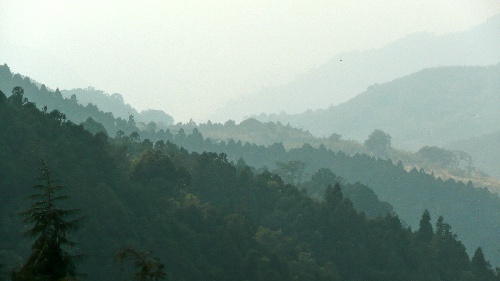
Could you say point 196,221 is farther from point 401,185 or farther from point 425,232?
point 401,185

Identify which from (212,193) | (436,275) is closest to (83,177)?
(212,193)

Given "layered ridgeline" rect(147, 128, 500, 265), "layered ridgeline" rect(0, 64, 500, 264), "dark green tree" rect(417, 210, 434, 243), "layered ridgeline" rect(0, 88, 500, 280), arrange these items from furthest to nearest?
"layered ridgeline" rect(147, 128, 500, 265), "layered ridgeline" rect(0, 64, 500, 264), "dark green tree" rect(417, 210, 434, 243), "layered ridgeline" rect(0, 88, 500, 280)

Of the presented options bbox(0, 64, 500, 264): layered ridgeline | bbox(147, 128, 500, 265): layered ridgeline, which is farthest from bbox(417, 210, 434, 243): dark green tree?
bbox(0, 64, 500, 264): layered ridgeline

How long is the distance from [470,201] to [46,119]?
12573 cm

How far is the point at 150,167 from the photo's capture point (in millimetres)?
86875

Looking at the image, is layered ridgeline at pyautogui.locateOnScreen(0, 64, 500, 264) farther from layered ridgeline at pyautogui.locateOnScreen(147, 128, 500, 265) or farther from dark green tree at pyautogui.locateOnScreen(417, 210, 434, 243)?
dark green tree at pyautogui.locateOnScreen(417, 210, 434, 243)

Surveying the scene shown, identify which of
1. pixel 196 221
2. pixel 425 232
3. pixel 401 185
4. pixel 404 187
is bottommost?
pixel 196 221

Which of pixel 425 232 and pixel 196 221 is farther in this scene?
pixel 425 232

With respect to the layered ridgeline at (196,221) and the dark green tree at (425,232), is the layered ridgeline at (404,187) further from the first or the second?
the layered ridgeline at (196,221)

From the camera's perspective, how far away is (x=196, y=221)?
80.8 metres

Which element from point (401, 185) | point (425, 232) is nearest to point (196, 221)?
point (425, 232)

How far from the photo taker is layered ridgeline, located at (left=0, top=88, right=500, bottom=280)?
2621 inches

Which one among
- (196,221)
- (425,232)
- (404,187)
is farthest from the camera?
(404,187)

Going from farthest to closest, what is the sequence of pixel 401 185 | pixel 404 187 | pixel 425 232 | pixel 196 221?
pixel 401 185 < pixel 404 187 < pixel 425 232 < pixel 196 221
